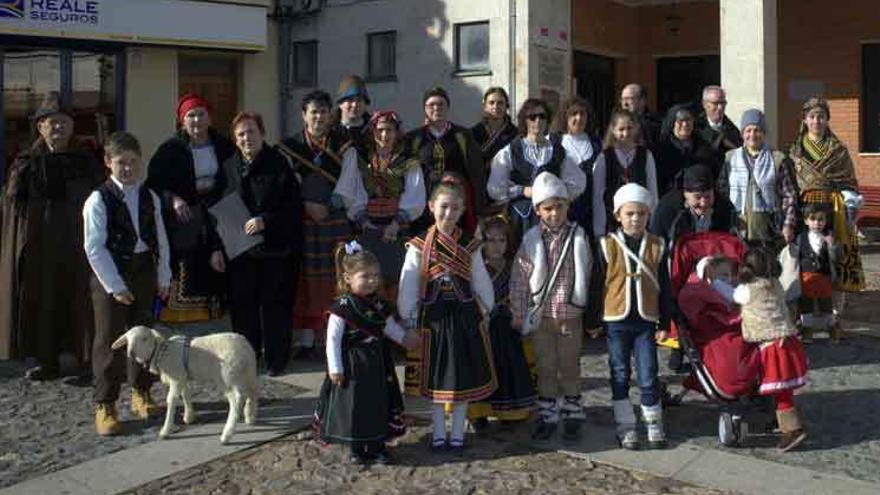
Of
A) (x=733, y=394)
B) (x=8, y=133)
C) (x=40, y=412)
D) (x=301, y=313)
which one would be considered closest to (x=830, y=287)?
(x=733, y=394)

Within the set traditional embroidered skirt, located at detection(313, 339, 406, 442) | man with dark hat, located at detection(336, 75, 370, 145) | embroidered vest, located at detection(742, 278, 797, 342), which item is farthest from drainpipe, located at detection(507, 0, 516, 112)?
traditional embroidered skirt, located at detection(313, 339, 406, 442)

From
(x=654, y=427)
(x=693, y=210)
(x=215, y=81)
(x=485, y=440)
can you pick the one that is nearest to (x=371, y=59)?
(x=215, y=81)

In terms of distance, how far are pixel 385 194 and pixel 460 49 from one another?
28.7 feet

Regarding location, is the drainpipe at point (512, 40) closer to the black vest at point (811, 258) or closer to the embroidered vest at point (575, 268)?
the black vest at point (811, 258)

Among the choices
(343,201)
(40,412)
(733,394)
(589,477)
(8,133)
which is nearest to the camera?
(589,477)

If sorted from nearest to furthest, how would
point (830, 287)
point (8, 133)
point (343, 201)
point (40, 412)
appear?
point (40, 412) < point (343, 201) < point (830, 287) < point (8, 133)

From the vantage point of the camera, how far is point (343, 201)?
6.82 meters

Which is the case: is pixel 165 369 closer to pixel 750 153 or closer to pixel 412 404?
pixel 412 404

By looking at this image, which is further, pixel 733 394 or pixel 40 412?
pixel 40 412

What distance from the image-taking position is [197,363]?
552 cm

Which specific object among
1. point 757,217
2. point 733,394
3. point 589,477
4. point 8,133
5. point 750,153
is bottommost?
point 589,477

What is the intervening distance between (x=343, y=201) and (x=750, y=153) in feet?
9.66

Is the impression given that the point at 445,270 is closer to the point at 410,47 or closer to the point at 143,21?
the point at 410,47

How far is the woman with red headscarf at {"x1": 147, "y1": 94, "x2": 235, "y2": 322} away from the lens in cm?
656
